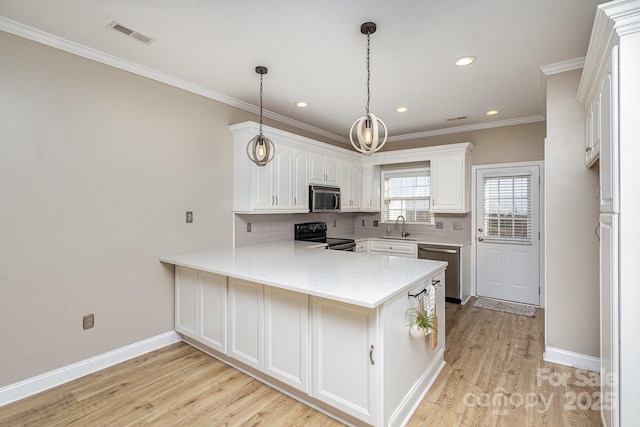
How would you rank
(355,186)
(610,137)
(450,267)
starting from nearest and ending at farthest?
1. (610,137)
2. (450,267)
3. (355,186)

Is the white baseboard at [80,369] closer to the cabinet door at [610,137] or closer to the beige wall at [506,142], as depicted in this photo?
the cabinet door at [610,137]

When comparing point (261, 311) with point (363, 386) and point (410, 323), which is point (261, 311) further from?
point (410, 323)

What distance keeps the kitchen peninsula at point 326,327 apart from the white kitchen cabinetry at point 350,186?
7.30 feet

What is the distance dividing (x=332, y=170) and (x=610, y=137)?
3479mm

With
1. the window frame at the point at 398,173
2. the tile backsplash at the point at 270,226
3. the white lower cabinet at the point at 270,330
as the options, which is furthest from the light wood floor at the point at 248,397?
the window frame at the point at 398,173

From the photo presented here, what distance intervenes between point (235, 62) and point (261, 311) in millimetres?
2087

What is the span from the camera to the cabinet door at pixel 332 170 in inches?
184

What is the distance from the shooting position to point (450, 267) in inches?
176

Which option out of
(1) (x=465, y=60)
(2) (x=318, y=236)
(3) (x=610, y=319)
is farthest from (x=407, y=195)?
(3) (x=610, y=319)

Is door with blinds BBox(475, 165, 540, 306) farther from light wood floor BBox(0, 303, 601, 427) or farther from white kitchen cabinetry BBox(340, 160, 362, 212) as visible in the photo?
white kitchen cabinetry BBox(340, 160, 362, 212)

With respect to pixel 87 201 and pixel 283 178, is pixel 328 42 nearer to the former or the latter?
pixel 283 178

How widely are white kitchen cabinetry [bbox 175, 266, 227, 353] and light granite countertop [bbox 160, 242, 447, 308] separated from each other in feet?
0.56

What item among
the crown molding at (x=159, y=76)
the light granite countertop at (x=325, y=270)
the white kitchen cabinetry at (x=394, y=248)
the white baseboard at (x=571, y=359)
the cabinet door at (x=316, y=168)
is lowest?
the white baseboard at (x=571, y=359)

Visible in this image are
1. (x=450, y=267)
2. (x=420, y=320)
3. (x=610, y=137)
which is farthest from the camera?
(x=450, y=267)
